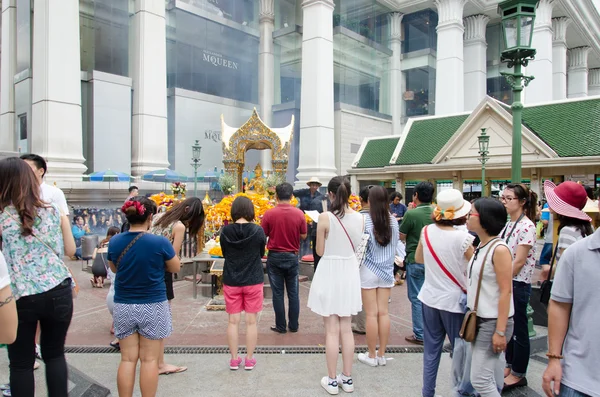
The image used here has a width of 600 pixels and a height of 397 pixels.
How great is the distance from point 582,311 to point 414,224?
3120 mm

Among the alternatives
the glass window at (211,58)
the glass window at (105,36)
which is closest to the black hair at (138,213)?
the glass window at (105,36)

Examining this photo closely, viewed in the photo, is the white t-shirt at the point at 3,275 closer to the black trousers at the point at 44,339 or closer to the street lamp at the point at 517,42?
the black trousers at the point at 44,339

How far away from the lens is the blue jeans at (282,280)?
562cm

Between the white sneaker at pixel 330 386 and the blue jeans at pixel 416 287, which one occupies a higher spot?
the blue jeans at pixel 416 287

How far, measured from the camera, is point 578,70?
36500 mm

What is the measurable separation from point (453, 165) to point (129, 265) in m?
15.2

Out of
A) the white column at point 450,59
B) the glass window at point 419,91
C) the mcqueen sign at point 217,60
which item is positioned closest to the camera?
Answer: the mcqueen sign at point 217,60

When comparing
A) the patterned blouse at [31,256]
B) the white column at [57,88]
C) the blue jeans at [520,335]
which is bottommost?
the blue jeans at [520,335]

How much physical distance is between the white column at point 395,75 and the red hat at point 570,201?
25964mm

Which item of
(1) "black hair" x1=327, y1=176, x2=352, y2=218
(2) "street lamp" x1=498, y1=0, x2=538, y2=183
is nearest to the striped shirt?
(1) "black hair" x1=327, y1=176, x2=352, y2=218

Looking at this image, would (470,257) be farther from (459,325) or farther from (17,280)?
(17,280)

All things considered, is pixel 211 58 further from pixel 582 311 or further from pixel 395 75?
pixel 582 311

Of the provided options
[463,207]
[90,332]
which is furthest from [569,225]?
[90,332]

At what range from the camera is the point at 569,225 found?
361 cm
